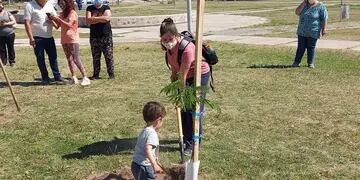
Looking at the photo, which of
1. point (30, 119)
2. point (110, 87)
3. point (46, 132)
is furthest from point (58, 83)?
point (46, 132)

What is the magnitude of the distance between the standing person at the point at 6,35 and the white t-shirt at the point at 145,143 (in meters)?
9.08

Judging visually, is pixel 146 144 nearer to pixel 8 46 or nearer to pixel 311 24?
pixel 311 24

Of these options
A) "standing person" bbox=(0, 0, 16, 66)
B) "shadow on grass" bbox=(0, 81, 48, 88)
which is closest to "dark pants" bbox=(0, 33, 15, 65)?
"standing person" bbox=(0, 0, 16, 66)

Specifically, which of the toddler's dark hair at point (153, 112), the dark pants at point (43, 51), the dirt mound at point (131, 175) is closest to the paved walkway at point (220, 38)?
the dark pants at point (43, 51)

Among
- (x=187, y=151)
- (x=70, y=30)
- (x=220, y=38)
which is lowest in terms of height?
(x=220, y=38)

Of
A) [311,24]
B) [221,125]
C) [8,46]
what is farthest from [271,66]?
[8,46]

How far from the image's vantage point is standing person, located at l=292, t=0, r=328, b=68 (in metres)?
11.0

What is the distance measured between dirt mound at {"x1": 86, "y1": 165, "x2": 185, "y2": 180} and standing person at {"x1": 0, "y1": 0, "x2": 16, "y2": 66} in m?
8.24

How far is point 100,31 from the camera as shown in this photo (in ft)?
32.6

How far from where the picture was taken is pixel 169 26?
4.99 m

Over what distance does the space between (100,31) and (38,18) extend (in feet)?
3.87

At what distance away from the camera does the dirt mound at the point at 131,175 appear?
4867 millimetres

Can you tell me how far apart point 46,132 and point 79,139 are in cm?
63

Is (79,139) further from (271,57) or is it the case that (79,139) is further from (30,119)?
(271,57)
